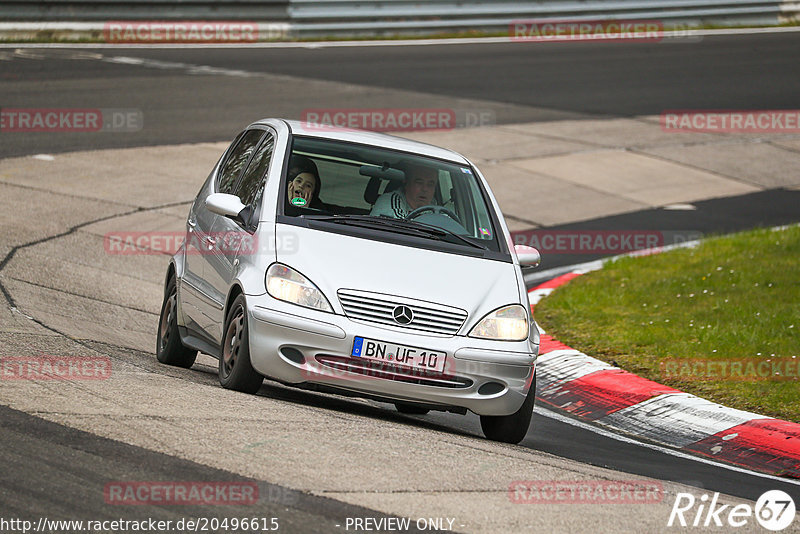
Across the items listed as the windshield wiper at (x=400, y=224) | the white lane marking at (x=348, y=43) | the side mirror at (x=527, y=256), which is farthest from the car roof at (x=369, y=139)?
the white lane marking at (x=348, y=43)

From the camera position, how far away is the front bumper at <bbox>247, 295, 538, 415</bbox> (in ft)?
21.8

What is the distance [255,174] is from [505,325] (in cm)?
201

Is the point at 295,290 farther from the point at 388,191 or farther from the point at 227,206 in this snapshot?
the point at 388,191

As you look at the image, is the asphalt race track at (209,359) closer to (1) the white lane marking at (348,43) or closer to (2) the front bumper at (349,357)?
(2) the front bumper at (349,357)

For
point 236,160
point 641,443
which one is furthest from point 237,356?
point 641,443

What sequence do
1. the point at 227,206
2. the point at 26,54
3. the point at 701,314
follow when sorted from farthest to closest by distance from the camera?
the point at 26,54 < the point at 701,314 < the point at 227,206

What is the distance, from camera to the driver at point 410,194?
25.8 ft

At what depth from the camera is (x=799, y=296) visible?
1088 centimetres

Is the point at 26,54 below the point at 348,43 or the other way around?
below

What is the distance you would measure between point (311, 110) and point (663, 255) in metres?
7.55

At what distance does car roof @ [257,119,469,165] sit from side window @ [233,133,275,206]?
0.64 feet

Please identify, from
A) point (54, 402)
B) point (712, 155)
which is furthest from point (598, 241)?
point (54, 402)

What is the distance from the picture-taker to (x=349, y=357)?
21.8 ft

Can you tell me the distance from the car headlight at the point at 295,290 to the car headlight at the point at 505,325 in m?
0.84
